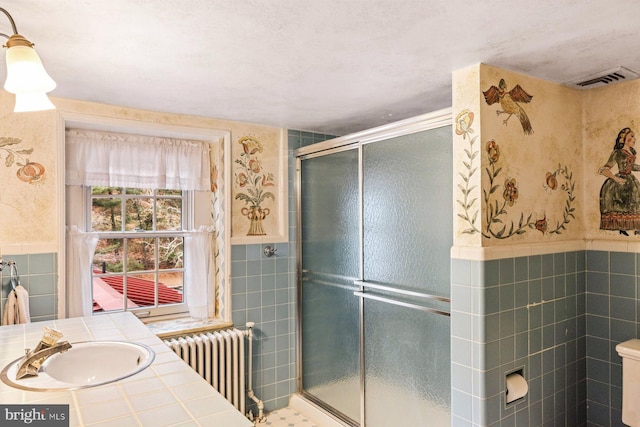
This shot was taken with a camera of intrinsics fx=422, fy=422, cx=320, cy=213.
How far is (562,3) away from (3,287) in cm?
280

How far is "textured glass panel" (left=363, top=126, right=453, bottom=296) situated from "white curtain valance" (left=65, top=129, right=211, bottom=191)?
1.22 metres

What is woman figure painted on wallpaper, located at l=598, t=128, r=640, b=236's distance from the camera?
2141 millimetres

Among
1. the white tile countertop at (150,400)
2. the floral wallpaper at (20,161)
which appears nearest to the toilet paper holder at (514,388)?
the white tile countertop at (150,400)

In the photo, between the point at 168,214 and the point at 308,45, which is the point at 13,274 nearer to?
the point at 168,214

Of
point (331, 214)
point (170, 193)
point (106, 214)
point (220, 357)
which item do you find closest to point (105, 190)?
point (106, 214)

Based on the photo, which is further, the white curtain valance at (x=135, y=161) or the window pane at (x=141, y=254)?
the window pane at (x=141, y=254)

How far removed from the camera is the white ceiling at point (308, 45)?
1386mm

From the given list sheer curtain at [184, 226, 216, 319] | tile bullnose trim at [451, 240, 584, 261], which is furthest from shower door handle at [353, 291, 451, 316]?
sheer curtain at [184, 226, 216, 319]

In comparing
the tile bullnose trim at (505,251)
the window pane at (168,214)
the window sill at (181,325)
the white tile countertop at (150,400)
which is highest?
the window pane at (168,214)

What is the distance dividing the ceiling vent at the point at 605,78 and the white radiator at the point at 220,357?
2512 millimetres

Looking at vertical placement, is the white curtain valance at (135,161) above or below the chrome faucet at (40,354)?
above

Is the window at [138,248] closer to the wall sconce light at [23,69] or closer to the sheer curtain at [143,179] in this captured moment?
the sheer curtain at [143,179]

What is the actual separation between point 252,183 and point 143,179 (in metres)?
0.74

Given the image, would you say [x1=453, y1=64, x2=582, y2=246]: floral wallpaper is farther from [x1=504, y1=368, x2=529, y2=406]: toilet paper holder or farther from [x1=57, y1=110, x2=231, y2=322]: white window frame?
[x1=57, y1=110, x2=231, y2=322]: white window frame
